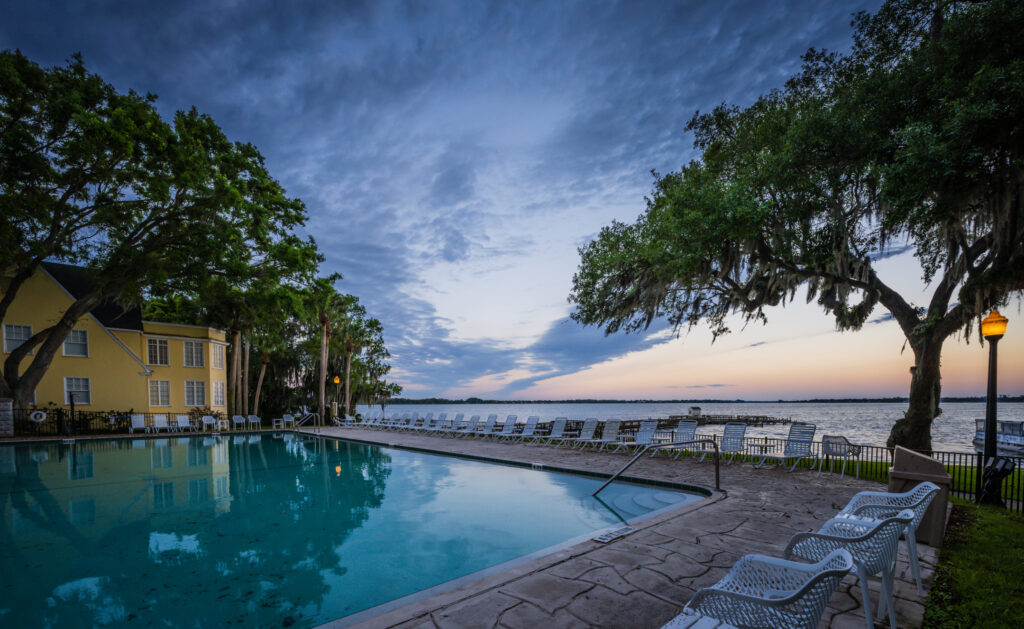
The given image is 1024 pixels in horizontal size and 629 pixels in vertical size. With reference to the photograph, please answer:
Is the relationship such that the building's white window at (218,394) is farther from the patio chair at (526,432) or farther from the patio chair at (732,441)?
the patio chair at (732,441)

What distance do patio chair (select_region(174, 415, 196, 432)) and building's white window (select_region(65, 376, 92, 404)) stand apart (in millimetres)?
3754

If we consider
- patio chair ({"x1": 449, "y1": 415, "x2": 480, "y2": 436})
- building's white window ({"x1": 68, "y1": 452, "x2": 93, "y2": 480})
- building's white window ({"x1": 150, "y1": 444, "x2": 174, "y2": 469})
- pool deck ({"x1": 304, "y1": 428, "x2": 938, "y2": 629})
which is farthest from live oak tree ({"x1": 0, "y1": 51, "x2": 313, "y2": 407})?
pool deck ({"x1": 304, "y1": 428, "x2": 938, "y2": 629})

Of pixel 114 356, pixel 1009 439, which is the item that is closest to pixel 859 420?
pixel 1009 439

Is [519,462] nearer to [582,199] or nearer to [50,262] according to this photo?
[582,199]

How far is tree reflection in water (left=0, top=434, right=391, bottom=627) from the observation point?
447cm

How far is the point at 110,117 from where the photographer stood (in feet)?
54.5

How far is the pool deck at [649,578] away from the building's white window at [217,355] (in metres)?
27.5

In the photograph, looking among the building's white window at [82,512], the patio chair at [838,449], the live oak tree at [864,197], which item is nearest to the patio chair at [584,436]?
the live oak tree at [864,197]

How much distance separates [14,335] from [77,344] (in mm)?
2143

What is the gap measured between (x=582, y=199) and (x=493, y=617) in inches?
635

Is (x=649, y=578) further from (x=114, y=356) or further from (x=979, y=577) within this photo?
(x=114, y=356)

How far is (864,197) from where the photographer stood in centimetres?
1012

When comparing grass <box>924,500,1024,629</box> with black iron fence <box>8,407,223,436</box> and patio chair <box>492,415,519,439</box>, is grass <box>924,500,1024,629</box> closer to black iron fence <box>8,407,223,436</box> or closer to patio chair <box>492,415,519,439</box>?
patio chair <box>492,415,519,439</box>

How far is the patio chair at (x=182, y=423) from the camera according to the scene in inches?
852
